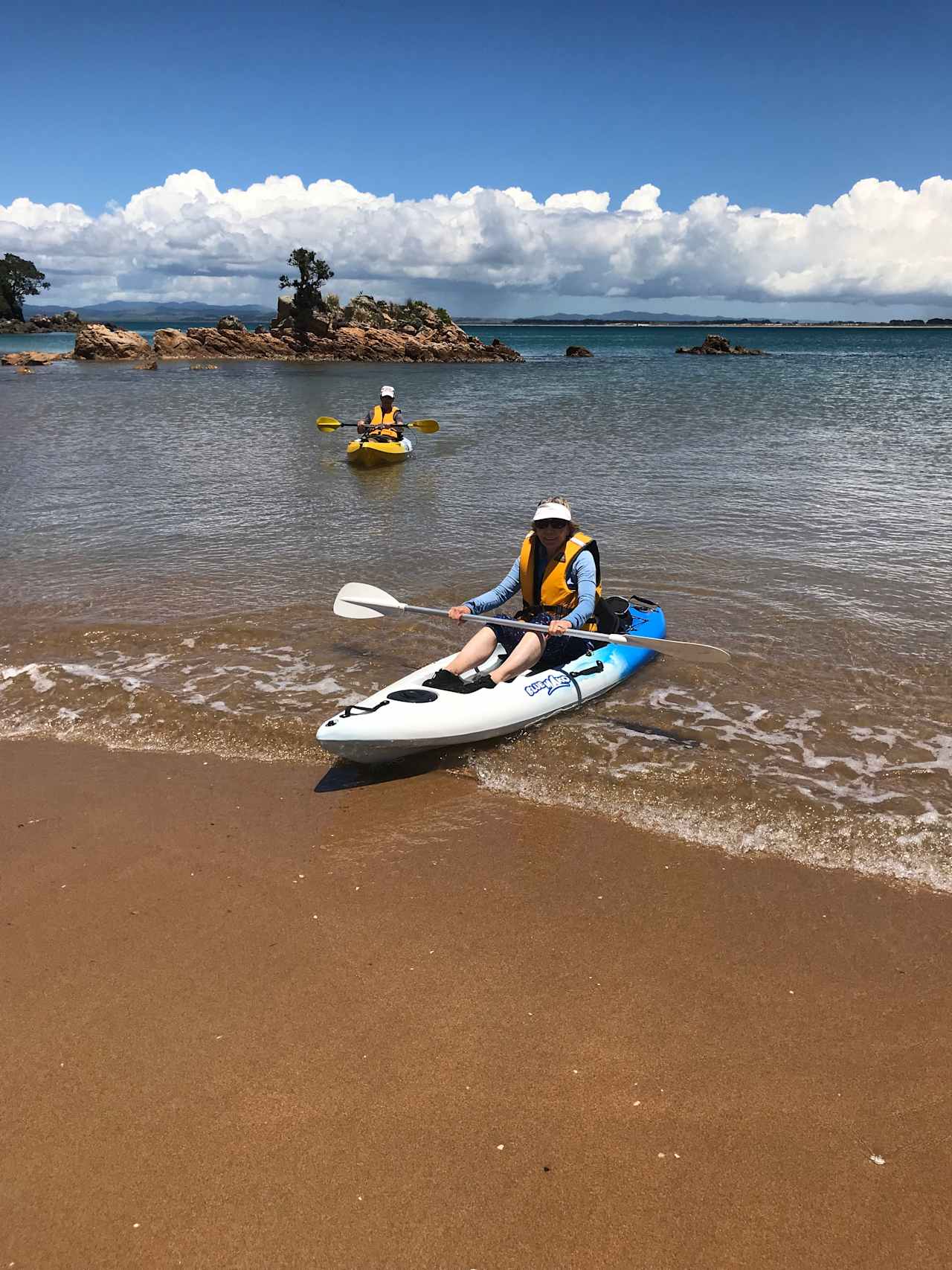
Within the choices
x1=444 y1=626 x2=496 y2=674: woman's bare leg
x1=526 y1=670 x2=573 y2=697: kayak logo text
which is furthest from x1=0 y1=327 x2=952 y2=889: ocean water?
x1=444 y1=626 x2=496 y2=674: woman's bare leg

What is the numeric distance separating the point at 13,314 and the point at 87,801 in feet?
372

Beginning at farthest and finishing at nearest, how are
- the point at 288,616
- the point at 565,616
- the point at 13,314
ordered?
the point at 13,314, the point at 288,616, the point at 565,616

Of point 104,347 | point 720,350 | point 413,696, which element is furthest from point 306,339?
point 413,696

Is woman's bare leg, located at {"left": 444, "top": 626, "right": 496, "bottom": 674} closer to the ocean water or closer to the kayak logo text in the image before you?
the kayak logo text

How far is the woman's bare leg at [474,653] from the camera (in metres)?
6.05

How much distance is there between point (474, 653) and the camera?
6125mm

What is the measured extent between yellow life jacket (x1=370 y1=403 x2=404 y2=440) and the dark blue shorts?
12310mm

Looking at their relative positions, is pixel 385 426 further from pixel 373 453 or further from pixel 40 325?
pixel 40 325

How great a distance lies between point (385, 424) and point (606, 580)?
34.0 ft

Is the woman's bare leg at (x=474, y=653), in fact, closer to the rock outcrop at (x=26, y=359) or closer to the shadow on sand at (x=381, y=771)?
the shadow on sand at (x=381, y=771)

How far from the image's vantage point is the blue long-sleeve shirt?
6.31 meters

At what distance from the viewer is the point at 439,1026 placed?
3.28m

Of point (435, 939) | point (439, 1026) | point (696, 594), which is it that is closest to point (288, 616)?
point (696, 594)

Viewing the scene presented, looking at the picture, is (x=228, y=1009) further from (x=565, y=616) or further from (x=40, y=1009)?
(x=565, y=616)
